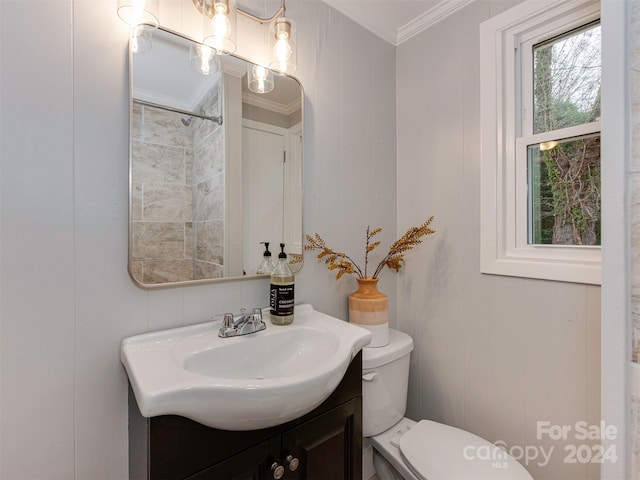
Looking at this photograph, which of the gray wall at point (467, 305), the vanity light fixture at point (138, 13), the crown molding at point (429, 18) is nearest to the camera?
the vanity light fixture at point (138, 13)

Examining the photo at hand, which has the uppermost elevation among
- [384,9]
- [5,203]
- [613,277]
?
[384,9]

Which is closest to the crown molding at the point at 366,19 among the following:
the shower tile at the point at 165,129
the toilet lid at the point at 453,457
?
the shower tile at the point at 165,129

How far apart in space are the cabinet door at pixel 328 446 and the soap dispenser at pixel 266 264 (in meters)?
0.52

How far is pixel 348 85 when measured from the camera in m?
1.41

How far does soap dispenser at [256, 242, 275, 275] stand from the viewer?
44.9 inches

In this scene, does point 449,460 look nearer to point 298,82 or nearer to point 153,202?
point 153,202

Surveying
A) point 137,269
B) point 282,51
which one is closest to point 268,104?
point 282,51

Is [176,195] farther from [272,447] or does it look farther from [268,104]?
[272,447]

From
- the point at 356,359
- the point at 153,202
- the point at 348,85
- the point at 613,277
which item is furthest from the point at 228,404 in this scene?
the point at 348,85

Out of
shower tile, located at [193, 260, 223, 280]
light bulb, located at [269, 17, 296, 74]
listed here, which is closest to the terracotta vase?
shower tile, located at [193, 260, 223, 280]

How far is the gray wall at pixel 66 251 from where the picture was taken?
2.42 feet

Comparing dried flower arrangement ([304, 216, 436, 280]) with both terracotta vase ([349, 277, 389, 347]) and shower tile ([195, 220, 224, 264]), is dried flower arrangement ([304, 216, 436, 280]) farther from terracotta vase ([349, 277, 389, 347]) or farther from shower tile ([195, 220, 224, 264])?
shower tile ([195, 220, 224, 264])

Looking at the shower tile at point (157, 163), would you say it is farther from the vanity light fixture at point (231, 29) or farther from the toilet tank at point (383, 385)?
the toilet tank at point (383, 385)

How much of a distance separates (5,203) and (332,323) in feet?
3.10
